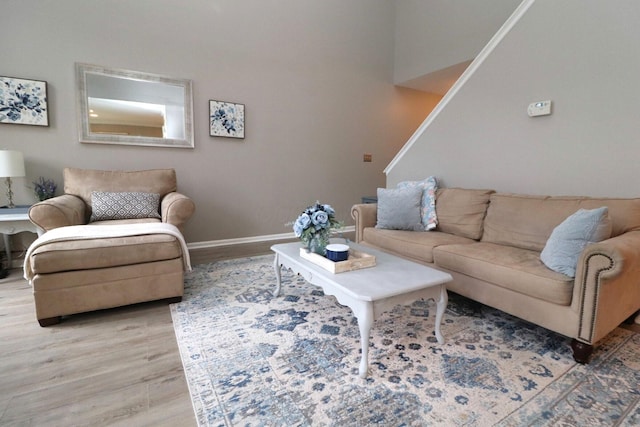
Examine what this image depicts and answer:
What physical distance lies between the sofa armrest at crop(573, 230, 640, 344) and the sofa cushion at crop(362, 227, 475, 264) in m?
0.95

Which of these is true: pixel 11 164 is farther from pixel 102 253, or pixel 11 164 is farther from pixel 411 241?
pixel 411 241

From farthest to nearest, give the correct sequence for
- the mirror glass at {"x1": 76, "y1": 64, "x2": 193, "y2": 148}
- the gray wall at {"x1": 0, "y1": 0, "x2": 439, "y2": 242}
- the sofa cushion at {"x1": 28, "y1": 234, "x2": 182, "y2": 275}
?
the mirror glass at {"x1": 76, "y1": 64, "x2": 193, "y2": 148}
the gray wall at {"x1": 0, "y1": 0, "x2": 439, "y2": 242}
the sofa cushion at {"x1": 28, "y1": 234, "x2": 182, "y2": 275}

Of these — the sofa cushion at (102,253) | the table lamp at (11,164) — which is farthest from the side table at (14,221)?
the sofa cushion at (102,253)

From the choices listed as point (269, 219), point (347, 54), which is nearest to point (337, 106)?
point (347, 54)

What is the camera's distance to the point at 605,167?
220 cm

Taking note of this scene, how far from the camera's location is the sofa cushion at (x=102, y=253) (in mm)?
1878

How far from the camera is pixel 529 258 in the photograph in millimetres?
1963

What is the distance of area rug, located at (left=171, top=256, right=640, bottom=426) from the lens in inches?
49.3

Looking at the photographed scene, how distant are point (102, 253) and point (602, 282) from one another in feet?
9.12

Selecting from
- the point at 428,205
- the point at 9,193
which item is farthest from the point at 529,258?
the point at 9,193

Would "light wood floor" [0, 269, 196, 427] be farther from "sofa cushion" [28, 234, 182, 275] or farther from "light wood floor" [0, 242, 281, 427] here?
"sofa cushion" [28, 234, 182, 275]

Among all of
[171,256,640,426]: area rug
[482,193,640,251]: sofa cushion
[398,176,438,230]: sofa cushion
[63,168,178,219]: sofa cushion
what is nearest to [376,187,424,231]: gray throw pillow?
[398,176,438,230]: sofa cushion

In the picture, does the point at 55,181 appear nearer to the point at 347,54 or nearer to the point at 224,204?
the point at 224,204

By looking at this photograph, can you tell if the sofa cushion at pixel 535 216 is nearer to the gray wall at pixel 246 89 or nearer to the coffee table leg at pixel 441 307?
the coffee table leg at pixel 441 307
